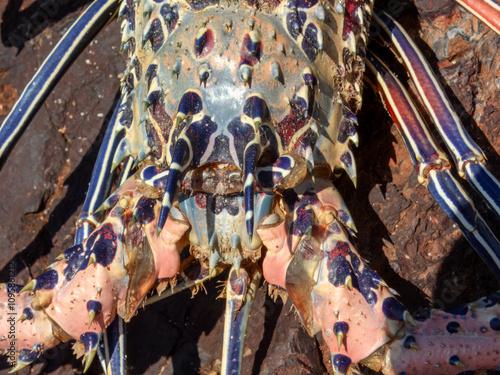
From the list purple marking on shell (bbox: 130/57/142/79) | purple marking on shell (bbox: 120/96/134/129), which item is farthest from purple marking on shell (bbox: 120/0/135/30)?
purple marking on shell (bbox: 120/96/134/129)

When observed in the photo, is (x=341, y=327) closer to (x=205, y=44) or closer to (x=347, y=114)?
(x=347, y=114)

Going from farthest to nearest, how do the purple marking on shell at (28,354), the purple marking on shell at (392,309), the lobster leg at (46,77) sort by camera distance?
1. the lobster leg at (46,77)
2. the purple marking on shell at (28,354)
3. the purple marking on shell at (392,309)

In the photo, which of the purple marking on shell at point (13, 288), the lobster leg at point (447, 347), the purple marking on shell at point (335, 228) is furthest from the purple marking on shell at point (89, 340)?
the lobster leg at point (447, 347)

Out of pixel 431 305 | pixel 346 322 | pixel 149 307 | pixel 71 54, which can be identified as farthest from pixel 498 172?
pixel 71 54

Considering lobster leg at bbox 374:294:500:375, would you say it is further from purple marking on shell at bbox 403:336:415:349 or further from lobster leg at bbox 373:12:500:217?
lobster leg at bbox 373:12:500:217

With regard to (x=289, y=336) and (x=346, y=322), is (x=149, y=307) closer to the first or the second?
(x=289, y=336)

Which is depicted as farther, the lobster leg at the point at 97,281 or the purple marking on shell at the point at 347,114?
the purple marking on shell at the point at 347,114

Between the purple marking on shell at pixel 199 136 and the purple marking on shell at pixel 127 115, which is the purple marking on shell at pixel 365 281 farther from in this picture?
the purple marking on shell at pixel 127 115
